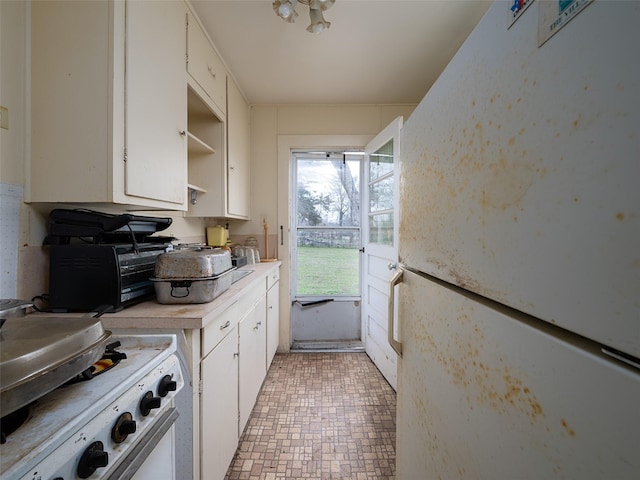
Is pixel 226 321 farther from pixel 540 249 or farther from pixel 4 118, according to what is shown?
pixel 540 249

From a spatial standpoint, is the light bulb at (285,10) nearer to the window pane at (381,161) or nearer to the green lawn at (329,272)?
the window pane at (381,161)

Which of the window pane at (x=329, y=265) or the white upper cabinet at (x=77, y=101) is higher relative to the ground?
the white upper cabinet at (x=77, y=101)

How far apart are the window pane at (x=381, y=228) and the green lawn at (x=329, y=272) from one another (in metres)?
0.44

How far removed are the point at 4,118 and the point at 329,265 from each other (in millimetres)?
2504

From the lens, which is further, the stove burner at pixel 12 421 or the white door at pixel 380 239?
the white door at pixel 380 239

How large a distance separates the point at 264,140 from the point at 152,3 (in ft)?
5.24

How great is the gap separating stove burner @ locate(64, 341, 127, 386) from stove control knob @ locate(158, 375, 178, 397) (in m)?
0.12

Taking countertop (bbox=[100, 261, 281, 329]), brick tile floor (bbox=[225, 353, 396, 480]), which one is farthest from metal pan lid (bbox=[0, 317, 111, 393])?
brick tile floor (bbox=[225, 353, 396, 480])

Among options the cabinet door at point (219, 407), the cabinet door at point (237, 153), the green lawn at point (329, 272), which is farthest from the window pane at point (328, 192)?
the cabinet door at point (219, 407)

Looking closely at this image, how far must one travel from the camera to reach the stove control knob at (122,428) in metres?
0.58

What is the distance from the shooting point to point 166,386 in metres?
0.75

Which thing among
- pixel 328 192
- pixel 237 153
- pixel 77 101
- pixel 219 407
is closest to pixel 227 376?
pixel 219 407

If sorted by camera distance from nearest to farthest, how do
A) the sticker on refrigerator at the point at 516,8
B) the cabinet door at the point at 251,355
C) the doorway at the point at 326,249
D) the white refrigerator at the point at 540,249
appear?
1. the white refrigerator at the point at 540,249
2. the sticker on refrigerator at the point at 516,8
3. the cabinet door at the point at 251,355
4. the doorway at the point at 326,249

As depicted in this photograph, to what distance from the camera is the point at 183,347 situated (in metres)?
0.97
